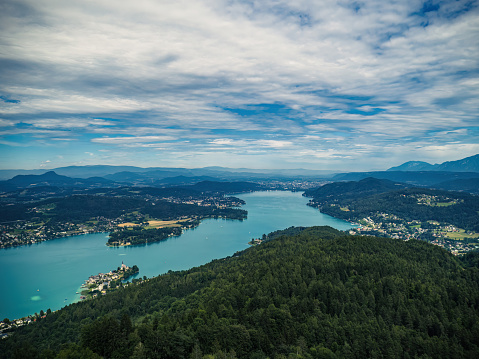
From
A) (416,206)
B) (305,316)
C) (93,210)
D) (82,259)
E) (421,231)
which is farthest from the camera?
(93,210)

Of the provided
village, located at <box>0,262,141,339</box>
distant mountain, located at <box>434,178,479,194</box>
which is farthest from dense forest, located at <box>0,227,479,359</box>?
distant mountain, located at <box>434,178,479,194</box>

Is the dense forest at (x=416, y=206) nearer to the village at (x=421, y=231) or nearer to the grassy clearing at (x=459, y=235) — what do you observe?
the village at (x=421, y=231)

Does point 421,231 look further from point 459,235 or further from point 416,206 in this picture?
point 416,206

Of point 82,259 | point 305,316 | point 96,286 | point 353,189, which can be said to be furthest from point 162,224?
point 353,189

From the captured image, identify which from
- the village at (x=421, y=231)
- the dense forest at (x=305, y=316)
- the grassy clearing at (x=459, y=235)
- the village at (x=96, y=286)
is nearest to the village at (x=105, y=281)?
the village at (x=96, y=286)

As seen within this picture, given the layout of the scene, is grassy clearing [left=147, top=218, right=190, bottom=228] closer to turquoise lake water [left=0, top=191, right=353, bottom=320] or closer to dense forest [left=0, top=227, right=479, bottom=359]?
turquoise lake water [left=0, top=191, right=353, bottom=320]

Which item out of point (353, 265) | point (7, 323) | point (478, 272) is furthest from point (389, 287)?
point (7, 323)
